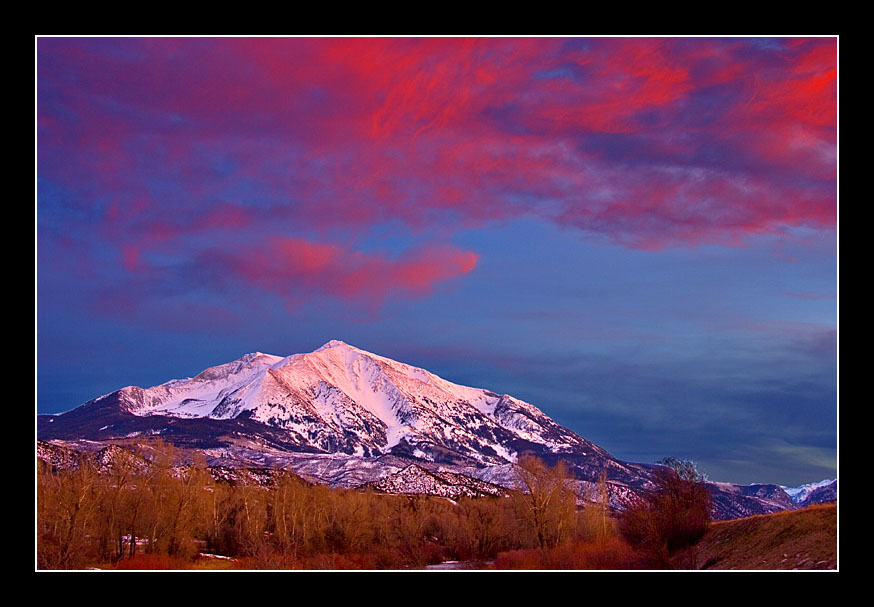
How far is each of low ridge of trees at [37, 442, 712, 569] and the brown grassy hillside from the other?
13.1 ft

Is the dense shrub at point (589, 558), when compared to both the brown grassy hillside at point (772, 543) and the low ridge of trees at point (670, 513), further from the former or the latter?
the brown grassy hillside at point (772, 543)

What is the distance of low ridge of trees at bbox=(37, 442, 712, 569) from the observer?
2365 inches

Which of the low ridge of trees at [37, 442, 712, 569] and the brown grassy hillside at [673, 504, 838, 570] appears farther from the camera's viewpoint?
the low ridge of trees at [37, 442, 712, 569]

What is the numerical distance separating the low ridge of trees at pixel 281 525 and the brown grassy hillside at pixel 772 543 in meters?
3.99

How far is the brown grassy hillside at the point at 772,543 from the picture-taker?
130ft

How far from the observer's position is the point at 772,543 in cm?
4491

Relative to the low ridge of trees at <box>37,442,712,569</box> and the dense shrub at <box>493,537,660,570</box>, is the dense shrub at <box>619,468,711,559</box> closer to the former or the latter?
the low ridge of trees at <box>37,442,712,569</box>

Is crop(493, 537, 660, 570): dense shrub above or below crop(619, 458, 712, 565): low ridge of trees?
below

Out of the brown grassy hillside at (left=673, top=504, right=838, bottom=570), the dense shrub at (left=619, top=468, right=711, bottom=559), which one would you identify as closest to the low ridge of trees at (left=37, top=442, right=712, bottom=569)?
the dense shrub at (left=619, top=468, right=711, bottom=559)

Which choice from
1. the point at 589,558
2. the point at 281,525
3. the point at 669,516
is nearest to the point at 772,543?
the point at 669,516

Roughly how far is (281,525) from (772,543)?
193ft

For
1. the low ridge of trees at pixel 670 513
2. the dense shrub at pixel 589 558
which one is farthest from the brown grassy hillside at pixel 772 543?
the dense shrub at pixel 589 558
